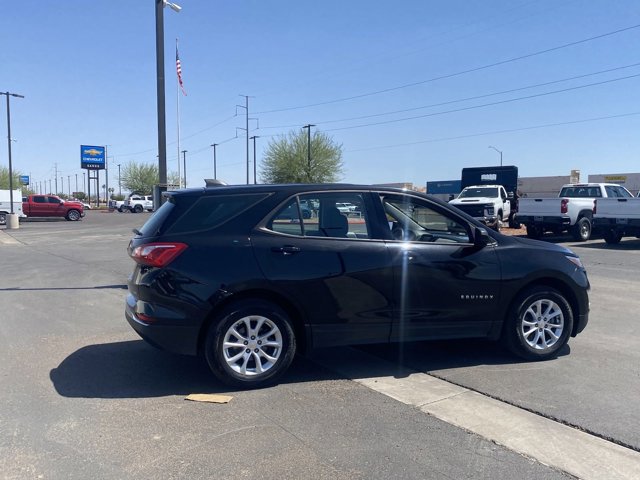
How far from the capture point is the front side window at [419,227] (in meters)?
5.49

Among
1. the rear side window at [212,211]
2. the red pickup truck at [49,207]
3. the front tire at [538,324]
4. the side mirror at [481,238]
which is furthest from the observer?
the red pickup truck at [49,207]

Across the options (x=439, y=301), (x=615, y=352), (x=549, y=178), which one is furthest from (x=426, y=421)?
(x=549, y=178)

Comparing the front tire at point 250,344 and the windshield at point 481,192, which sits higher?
the windshield at point 481,192

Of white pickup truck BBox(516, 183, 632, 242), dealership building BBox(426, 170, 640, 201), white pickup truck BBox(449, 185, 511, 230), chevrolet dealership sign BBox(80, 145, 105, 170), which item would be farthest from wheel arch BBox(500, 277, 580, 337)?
chevrolet dealership sign BBox(80, 145, 105, 170)

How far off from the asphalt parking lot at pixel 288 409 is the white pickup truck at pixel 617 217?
1160 cm

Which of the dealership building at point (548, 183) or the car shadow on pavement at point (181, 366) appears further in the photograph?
the dealership building at point (548, 183)

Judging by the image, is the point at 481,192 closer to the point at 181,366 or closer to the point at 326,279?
the point at 326,279

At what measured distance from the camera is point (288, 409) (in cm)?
446

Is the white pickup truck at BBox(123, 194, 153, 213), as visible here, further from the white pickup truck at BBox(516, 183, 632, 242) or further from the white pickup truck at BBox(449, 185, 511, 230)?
the white pickup truck at BBox(516, 183, 632, 242)

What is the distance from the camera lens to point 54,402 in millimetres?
4590

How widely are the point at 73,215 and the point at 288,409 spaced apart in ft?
138

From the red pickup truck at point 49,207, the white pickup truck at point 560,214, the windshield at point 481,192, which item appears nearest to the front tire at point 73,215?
the red pickup truck at point 49,207

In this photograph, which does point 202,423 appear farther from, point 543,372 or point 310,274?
point 543,372

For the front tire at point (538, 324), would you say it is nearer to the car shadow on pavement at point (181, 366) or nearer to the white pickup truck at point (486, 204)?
the car shadow on pavement at point (181, 366)
